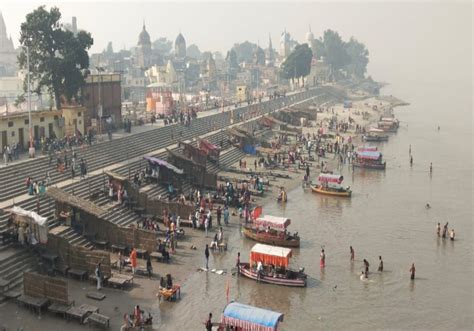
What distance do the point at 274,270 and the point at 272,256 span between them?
65 centimetres

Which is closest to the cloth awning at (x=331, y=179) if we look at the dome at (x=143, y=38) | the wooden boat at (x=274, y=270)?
the wooden boat at (x=274, y=270)

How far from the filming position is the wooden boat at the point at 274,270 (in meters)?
24.4

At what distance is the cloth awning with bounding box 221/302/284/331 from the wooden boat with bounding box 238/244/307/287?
5.67m

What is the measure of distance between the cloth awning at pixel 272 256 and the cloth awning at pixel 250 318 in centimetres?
590

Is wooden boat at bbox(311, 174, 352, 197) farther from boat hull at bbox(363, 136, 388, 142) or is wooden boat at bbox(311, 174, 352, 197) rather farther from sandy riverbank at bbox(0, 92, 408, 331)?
boat hull at bbox(363, 136, 388, 142)

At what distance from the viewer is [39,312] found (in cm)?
1977

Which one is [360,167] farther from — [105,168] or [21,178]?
[21,178]

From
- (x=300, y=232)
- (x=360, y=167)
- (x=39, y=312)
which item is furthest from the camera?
(x=360, y=167)

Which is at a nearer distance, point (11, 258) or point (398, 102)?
point (11, 258)

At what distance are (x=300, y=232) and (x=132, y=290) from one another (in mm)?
12630

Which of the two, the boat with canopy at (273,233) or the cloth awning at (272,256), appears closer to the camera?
the cloth awning at (272,256)

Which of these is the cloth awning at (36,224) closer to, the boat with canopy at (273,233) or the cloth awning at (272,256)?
the cloth awning at (272,256)

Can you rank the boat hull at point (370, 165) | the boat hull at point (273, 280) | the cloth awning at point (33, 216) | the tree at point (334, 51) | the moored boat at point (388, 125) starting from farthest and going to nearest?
1. the tree at point (334, 51)
2. the moored boat at point (388, 125)
3. the boat hull at point (370, 165)
4. the boat hull at point (273, 280)
5. the cloth awning at point (33, 216)

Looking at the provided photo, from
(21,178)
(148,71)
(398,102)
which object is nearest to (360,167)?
(21,178)
